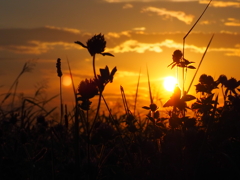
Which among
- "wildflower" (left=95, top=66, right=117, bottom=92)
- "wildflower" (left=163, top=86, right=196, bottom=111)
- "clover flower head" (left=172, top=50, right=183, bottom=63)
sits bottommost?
"wildflower" (left=163, top=86, right=196, bottom=111)

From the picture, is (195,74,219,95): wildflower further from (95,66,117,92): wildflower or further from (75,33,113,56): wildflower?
(95,66,117,92): wildflower

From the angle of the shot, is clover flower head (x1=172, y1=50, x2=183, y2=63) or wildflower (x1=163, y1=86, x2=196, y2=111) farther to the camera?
clover flower head (x1=172, y1=50, x2=183, y2=63)

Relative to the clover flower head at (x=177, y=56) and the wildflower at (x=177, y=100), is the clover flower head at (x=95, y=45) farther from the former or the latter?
the clover flower head at (x=177, y=56)

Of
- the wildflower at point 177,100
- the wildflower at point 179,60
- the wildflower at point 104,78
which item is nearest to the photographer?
the wildflower at point 104,78

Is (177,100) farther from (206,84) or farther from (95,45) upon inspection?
(206,84)

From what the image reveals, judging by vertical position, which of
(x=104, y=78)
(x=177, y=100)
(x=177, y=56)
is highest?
(x=177, y=56)

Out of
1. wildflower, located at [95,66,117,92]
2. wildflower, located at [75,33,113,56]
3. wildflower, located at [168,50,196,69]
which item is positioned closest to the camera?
wildflower, located at [95,66,117,92]

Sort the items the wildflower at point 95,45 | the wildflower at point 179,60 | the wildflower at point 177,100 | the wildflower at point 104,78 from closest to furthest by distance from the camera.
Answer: the wildflower at point 104,78, the wildflower at point 95,45, the wildflower at point 177,100, the wildflower at point 179,60

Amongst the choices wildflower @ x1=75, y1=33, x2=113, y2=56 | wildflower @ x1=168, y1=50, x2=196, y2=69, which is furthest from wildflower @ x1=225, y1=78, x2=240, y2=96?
wildflower @ x1=75, y1=33, x2=113, y2=56

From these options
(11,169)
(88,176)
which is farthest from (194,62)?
(11,169)

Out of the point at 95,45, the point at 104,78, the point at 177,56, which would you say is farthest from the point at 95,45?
the point at 177,56

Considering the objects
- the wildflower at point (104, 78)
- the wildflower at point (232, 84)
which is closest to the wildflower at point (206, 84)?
the wildflower at point (232, 84)

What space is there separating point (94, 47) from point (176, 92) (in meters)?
0.82

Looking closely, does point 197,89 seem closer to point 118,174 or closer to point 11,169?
point 118,174
